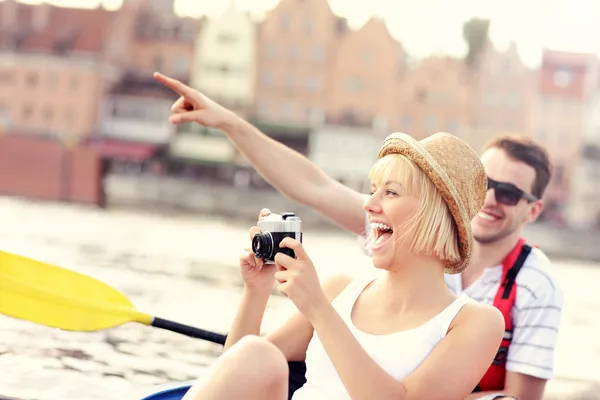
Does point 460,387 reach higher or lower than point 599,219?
higher

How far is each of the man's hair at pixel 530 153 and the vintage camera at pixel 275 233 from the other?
1.04m

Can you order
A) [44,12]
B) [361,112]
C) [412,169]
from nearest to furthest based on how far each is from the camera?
[412,169] → [361,112] → [44,12]

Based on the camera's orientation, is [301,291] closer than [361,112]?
Yes

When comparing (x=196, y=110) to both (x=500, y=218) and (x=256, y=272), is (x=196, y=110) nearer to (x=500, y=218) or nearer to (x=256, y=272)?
(x=256, y=272)

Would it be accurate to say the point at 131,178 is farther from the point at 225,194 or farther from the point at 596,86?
the point at 596,86

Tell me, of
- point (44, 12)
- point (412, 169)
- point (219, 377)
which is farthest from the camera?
point (44, 12)

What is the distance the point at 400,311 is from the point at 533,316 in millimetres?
648

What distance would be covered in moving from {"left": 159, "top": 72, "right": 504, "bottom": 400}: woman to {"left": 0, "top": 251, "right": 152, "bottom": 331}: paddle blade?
0.71 meters

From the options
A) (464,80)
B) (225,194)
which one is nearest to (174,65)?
(225,194)

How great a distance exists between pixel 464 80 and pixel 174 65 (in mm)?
10920

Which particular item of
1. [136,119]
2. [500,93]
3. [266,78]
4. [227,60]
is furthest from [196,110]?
[500,93]

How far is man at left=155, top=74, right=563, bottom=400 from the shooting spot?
2293 millimetres

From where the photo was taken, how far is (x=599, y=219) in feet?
102

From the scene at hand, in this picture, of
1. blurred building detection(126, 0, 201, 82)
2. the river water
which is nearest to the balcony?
blurred building detection(126, 0, 201, 82)
